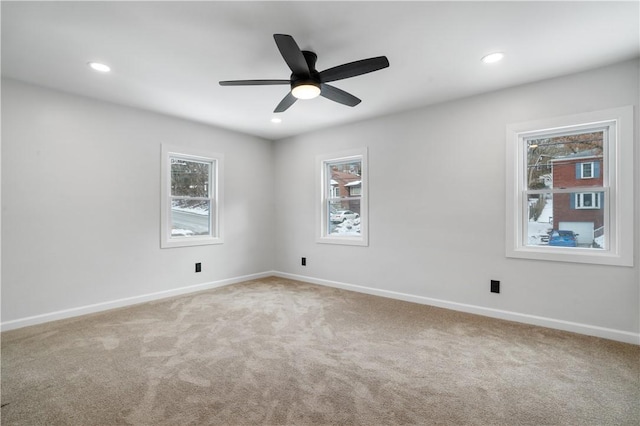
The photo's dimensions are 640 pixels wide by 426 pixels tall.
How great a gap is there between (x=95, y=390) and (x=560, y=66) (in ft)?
14.9

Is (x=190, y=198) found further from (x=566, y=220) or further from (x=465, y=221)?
(x=566, y=220)

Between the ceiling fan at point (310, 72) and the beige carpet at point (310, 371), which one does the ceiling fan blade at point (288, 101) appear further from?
the beige carpet at point (310, 371)

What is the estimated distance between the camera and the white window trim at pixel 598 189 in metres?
2.70

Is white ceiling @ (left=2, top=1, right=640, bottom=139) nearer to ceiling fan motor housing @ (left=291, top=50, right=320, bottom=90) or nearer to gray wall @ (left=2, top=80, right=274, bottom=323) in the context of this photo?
ceiling fan motor housing @ (left=291, top=50, right=320, bottom=90)

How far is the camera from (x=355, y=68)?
2.23 meters

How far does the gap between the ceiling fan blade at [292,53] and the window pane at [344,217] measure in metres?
2.62

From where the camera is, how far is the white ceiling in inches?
80.5

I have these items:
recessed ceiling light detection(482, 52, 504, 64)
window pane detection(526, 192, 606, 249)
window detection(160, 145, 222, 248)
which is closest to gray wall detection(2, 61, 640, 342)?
window detection(160, 145, 222, 248)

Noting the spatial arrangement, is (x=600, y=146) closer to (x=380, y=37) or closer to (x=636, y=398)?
(x=636, y=398)

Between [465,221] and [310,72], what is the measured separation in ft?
8.06

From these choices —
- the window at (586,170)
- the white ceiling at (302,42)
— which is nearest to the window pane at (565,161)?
the window at (586,170)

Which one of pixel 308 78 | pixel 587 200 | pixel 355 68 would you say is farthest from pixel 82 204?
pixel 587 200

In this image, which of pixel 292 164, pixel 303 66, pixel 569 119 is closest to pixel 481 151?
pixel 569 119

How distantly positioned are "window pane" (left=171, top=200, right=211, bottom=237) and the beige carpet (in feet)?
4.33
